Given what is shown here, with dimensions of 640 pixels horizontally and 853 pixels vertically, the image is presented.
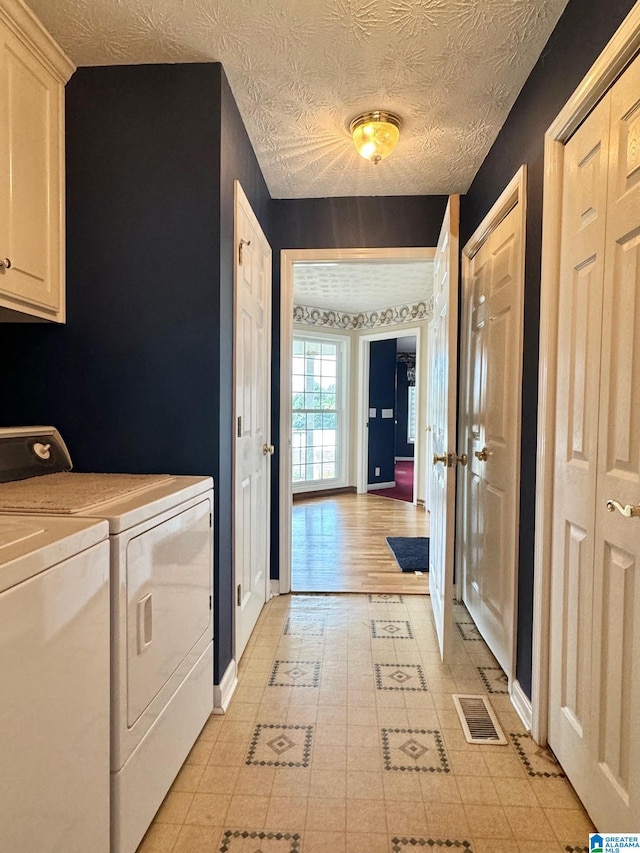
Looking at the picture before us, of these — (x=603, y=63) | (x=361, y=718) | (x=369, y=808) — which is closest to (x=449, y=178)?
(x=603, y=63)

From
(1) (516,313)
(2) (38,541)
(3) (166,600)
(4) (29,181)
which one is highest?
(4) (29,181)

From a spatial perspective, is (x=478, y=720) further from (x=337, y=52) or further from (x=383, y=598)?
(x=337, y=52)

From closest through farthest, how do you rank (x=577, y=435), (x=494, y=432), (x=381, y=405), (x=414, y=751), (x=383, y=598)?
1. (x=577, y=435)
2. (x=414, y=751)
3. (x=494, y=432)
4. (x=383, y=598)
5. (x=381, y=405)

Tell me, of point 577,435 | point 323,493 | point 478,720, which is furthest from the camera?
point 323,493

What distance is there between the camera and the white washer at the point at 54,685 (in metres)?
0.76

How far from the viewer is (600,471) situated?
49.4 inches

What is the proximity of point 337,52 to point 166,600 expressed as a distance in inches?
75.0

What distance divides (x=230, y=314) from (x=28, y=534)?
1162 millimetres

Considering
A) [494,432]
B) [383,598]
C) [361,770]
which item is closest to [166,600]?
[361,770]

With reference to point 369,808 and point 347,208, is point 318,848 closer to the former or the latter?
point 369,808

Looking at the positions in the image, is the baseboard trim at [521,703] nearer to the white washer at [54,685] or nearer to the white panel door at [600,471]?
the white panel door at [600,471]

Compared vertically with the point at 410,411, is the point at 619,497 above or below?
below

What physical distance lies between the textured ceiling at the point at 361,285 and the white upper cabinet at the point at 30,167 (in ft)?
7.53

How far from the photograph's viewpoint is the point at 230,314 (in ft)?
6.09
